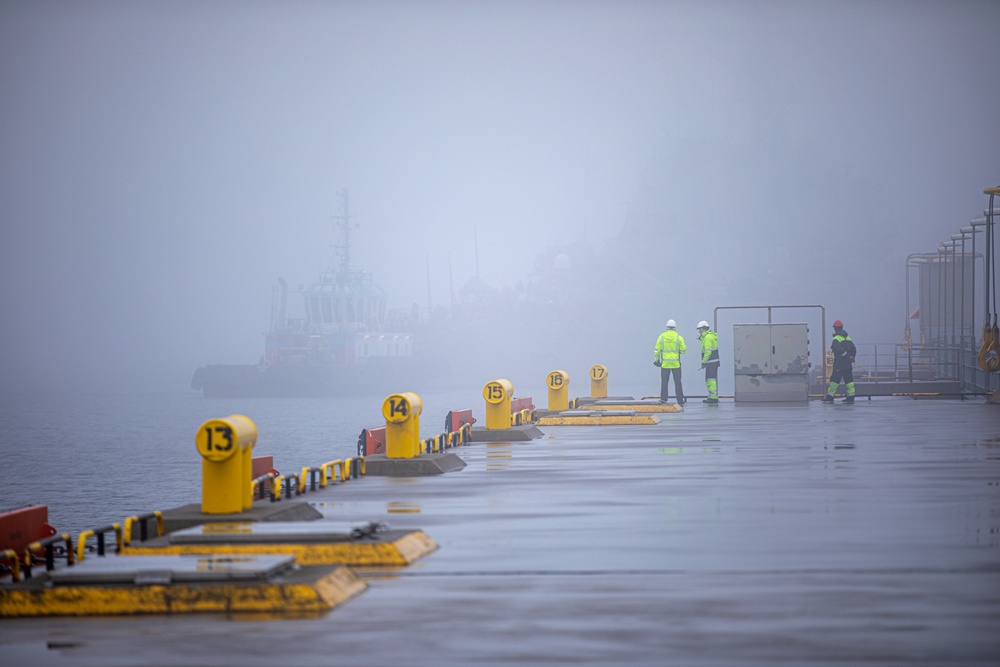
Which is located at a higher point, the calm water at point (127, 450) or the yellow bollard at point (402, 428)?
the yellow bollard at point (402, 428)

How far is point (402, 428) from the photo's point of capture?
15.2 m

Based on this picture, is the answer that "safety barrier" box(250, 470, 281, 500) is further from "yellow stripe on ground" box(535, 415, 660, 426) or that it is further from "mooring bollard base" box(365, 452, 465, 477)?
"yellow stripe on ground" box(535, 415, 660, 426)

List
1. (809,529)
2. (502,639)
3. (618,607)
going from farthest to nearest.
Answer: (809,529) → (618,607) → (502,639)

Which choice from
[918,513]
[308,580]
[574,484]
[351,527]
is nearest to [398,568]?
[351,527]

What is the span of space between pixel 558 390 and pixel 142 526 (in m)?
19.8

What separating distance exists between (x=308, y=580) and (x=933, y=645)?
127 inches

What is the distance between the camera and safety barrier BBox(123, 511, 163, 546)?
9102 mm

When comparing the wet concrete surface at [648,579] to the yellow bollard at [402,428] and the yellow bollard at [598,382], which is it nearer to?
the yellow bollard at [402,428]

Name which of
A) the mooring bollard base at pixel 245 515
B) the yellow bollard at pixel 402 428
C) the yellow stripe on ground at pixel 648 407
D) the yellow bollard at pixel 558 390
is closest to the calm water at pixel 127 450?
the yellow bollard at pixel 558 390

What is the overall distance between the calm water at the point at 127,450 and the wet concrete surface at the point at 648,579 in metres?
24.5

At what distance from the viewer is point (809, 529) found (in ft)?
32.4

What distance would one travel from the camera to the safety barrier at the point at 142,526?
9.10 m

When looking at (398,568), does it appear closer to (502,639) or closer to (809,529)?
(502,639)

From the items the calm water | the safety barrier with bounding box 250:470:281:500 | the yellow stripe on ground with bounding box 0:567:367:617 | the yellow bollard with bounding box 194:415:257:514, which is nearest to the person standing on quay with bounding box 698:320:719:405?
the calm water
